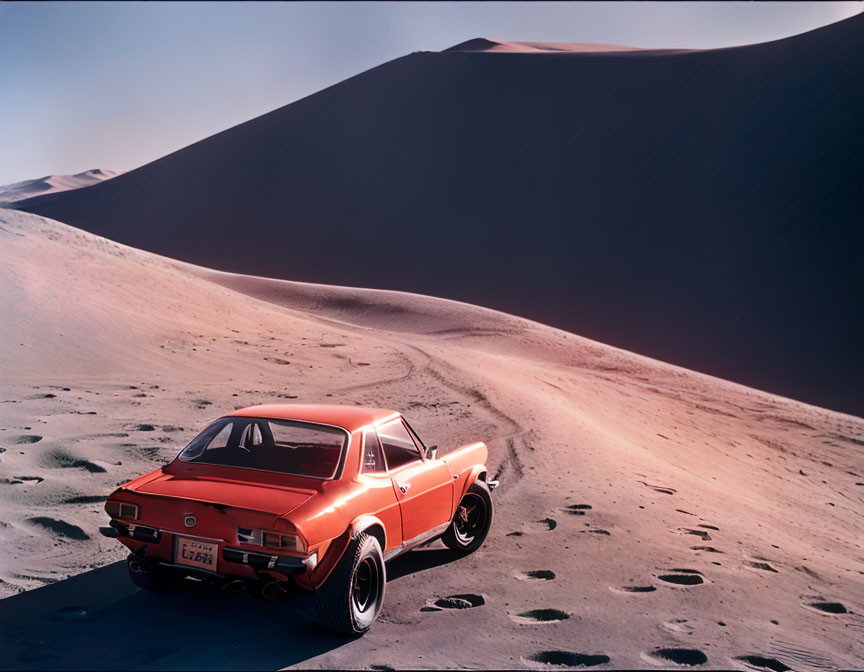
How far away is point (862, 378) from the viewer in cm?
2614

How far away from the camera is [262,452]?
5.23m

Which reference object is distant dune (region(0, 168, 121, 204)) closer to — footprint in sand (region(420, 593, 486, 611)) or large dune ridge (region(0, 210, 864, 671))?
→ large dune ridge (region(0, 210, 864, 671))

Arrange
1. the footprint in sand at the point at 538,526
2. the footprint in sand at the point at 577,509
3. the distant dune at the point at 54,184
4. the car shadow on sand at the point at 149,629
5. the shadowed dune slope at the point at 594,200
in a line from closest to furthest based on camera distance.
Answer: the car shadow on sand at the point at 149,629
the footprint in sand at the point at 538,526
the footprint in sand at the point at 577,509
the shadowed dune slope at the point at 594,200
the distant dune at the point at 54,184

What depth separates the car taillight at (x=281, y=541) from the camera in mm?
4102

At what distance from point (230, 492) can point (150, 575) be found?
923 mm

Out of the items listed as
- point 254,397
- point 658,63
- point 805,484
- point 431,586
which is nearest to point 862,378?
point 805,484

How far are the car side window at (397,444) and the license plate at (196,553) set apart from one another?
1478 mm

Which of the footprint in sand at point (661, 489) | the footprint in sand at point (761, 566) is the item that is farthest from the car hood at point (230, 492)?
the footprint in sand at point (661, 489)

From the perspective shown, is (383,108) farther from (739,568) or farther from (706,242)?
(739,568)

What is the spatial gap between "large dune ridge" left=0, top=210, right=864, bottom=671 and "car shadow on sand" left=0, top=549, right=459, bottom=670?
0.7 inches

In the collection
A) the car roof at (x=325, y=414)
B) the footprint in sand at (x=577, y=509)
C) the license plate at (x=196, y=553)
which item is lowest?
the footprint in sand at (x=577, y=509)

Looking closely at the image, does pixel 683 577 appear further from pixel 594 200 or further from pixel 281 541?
pixel 594 200

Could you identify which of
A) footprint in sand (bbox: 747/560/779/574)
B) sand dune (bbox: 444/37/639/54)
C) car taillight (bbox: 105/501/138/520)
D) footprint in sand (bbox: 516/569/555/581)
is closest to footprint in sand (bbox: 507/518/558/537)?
footprint in sand (bbox: 516/569/555/581)

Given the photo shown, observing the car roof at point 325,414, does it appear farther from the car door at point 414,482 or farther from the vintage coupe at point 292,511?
the car door at point 414,482
